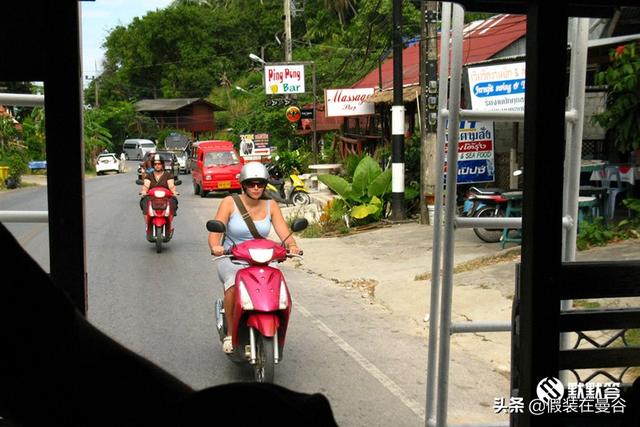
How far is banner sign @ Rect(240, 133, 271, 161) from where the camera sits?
32222 millimetres

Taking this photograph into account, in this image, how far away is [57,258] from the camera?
1815mm

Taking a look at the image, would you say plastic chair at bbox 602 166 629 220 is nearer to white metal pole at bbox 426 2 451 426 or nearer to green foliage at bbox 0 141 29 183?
green foliage at bbox 0 141 29 183

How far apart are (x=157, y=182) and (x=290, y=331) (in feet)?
23.2

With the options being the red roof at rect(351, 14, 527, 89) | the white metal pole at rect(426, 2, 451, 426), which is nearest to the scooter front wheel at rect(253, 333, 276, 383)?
the white metal pole at rect(426, 2, 451, 426)

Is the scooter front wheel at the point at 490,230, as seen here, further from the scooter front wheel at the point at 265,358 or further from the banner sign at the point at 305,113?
the banner sign at the point at 305,113

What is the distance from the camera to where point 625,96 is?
10.1 m

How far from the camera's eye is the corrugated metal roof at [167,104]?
69688mm

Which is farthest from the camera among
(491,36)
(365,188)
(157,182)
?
(491,36)

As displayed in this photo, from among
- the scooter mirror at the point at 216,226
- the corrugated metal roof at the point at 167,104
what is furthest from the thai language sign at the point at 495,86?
the corrugated metal roof at the point at 167,104

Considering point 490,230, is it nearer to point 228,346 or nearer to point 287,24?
point 228,346

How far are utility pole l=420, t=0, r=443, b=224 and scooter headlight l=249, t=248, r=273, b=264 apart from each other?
889 centimetres

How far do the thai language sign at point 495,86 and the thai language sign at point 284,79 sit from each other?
2157cm

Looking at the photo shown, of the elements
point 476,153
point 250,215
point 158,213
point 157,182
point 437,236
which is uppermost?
point 476,153

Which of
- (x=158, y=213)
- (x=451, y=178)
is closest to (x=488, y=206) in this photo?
(x=158, y=213)
